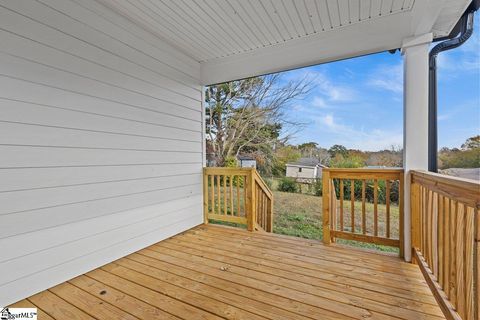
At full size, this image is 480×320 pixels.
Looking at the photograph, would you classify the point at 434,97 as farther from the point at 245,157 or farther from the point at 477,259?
the point at 245,157

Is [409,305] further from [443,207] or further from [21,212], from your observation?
[21,212]

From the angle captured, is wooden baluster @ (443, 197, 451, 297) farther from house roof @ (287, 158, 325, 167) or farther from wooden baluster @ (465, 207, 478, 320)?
house roof @ (287, 158, 325, 167)

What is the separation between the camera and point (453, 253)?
4.55 ft

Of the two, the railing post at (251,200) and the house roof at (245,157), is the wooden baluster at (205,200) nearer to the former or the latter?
the railing post at (251,200)

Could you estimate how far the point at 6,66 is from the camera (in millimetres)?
1671

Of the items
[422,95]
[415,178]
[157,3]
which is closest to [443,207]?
[415,178]

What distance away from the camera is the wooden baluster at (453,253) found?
136cm

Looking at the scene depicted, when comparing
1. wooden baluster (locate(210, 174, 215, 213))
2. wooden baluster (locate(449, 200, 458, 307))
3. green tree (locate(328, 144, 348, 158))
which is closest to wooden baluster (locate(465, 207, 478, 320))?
wooden baluster (locate(449, 200, 458, 307))

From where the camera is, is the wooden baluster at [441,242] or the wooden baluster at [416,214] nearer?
the wooden baluster at [441,242]

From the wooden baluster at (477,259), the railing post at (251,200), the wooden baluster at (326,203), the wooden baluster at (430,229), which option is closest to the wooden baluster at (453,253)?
the wooden baluster at (477,259)

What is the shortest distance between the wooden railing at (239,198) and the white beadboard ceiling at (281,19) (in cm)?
172

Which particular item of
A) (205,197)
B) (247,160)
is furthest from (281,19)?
(247,160)

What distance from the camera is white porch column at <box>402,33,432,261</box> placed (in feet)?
7.41

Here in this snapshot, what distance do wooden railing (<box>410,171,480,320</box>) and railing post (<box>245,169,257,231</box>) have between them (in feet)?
6.32
